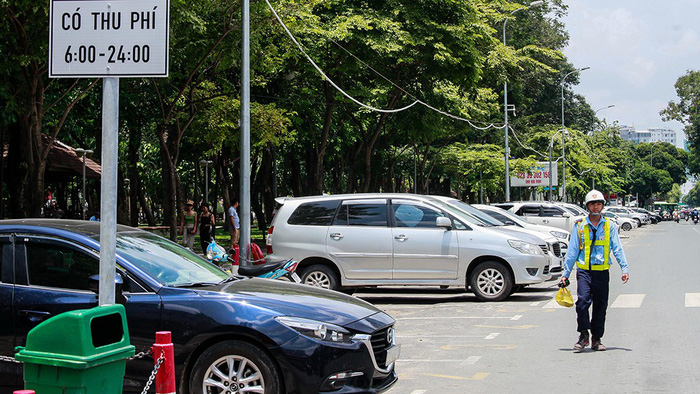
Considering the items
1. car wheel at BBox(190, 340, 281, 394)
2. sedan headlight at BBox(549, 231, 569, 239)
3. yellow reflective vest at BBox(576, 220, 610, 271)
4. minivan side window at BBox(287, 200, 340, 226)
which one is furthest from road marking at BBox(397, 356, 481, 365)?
sedan headlight at BBox(549, 231, 569, 239)

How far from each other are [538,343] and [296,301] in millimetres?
4562

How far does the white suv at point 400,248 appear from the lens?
46.2 feet

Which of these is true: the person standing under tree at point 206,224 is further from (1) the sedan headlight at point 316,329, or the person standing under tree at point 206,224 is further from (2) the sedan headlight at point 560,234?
(1) the sedan headlight at point 316,329

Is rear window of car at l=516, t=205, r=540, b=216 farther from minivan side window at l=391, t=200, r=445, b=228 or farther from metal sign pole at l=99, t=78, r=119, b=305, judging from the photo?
metal sign pole at l=99, t=78, r=119, b=305

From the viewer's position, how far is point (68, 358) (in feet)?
12.5

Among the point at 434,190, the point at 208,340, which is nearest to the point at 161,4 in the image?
the point at 208,340

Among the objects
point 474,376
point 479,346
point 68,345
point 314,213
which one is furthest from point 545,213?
point 68,345

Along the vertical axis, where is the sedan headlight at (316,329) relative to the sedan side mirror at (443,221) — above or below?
Answer: below

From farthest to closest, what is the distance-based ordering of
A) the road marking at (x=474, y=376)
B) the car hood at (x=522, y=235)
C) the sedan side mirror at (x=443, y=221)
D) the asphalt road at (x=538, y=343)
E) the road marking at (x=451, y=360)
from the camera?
1. the car hood at (x=522, y=235)
2. the sedan side mirror at (x=443, y=221)
3. the road marking at (x=451, y=360)
4. the road marking at (x=474, y=376)
5. the asphalt road at (x=538, y=343)

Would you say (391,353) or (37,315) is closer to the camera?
(37,315)

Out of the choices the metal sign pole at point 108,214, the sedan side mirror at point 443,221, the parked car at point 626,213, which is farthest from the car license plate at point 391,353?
the parked car at point 626,213

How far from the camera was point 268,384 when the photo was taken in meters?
5.86

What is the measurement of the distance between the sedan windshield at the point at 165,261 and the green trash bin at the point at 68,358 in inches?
98.8

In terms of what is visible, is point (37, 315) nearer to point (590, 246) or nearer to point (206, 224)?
point (590, 246)
